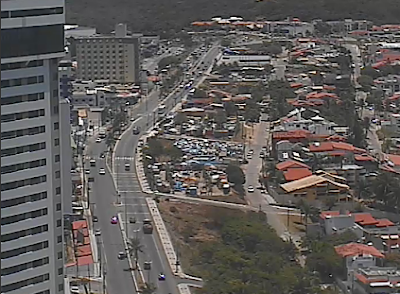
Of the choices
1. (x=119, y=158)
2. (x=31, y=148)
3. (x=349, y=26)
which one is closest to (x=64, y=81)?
(x=119, y=158)

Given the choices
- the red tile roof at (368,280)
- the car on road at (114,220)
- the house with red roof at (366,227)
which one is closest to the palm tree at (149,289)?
the red tile roof at (368,280)

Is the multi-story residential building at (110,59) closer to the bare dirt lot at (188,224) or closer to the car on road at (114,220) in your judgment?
the bare dirt lot at (188,224)

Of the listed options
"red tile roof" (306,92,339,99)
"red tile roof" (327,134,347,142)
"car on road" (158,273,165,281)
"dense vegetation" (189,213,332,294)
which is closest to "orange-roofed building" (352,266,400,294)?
"dense vegetation" (189,213,332,294)

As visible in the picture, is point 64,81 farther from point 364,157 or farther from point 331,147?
point 364,157

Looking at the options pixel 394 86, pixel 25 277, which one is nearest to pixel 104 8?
pixel 394 86

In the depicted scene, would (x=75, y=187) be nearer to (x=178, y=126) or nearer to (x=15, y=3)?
(x=178, y=126)
